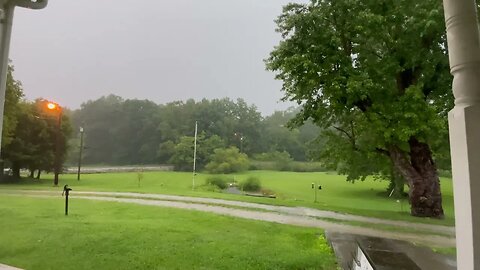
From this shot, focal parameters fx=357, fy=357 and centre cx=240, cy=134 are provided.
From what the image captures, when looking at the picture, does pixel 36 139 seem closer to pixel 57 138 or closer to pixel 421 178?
A: pixel 57 138

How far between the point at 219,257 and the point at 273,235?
1383 millimetres

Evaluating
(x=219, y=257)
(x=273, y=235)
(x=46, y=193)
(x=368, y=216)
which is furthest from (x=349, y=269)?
(x=46, y=193)

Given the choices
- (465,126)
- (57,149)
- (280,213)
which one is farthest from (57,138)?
(465,126)

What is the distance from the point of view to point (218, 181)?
903 centimetres

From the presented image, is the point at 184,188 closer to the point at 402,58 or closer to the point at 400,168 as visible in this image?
the point at 400,168

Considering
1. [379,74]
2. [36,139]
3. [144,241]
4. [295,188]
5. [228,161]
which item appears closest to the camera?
[144,241]

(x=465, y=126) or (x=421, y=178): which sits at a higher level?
(x=465, y=126)

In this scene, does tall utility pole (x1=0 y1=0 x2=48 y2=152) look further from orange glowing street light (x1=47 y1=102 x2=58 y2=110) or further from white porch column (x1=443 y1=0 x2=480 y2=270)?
orange glowing street light (x1=47 y1=102 x2=58 y2=110)

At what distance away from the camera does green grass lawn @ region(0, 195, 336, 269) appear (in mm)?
3242

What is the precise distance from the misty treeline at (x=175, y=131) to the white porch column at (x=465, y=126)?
6480 millimetres

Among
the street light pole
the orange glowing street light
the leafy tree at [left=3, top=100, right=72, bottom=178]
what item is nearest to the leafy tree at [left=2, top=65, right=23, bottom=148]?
the leafy tree at [left=3, top=100, right=72, bottom=178]

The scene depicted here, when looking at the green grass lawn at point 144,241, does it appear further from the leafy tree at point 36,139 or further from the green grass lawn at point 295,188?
the green grass lawn at point 295,188

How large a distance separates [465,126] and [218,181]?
8093mm

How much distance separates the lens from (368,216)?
6777mm
